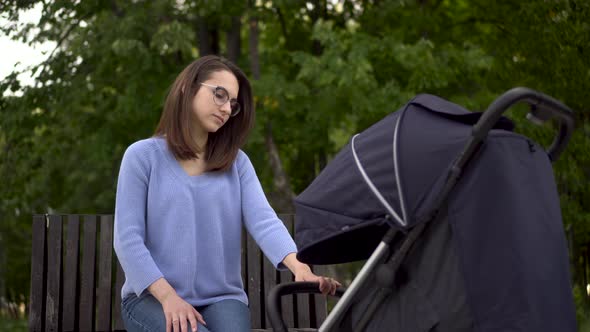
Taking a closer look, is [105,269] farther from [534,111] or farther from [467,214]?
[534,111]

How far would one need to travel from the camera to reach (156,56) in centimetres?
1216

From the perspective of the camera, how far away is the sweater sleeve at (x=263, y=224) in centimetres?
A: 365

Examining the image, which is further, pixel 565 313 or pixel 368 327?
pixel 368 327

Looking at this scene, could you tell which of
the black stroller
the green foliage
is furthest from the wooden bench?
the green foliage

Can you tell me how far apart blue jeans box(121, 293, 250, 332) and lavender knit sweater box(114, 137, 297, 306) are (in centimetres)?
4

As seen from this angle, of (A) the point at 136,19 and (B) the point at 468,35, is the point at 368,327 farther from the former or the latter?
(B) the point at 468,35

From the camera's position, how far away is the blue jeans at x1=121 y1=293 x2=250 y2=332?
331cm

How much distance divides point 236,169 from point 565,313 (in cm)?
163

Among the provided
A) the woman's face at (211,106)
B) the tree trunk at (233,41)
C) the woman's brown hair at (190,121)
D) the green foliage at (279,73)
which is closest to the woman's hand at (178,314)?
the woman's brown hair at (190,121)

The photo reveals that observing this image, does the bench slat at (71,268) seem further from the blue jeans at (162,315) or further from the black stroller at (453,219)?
the black stroller at (453,219)

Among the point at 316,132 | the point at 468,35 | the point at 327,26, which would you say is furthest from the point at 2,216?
the point at 468,35

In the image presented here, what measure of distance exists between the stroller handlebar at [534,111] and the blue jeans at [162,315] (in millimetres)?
1427

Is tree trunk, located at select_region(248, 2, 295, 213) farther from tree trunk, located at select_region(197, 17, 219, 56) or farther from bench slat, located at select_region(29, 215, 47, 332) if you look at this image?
bench slat, located at select_region(29, 215, 47, 332)

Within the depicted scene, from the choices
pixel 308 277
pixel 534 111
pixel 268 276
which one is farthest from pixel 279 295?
pixel 268 276
